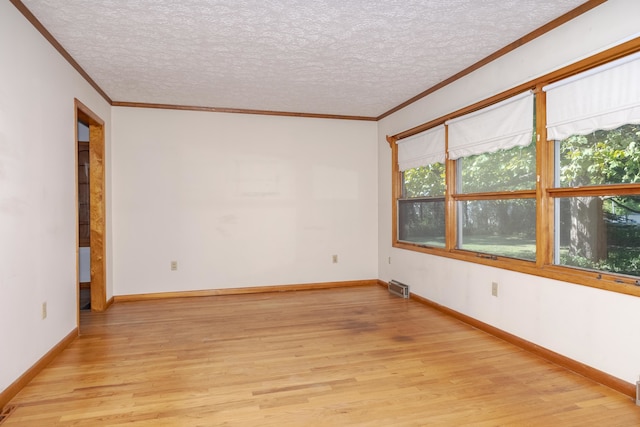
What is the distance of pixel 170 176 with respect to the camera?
15.8 feet

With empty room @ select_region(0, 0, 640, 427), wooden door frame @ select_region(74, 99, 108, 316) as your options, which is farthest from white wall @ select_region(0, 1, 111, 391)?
wooden door frame @ select_region(74, 99, 108, 316)

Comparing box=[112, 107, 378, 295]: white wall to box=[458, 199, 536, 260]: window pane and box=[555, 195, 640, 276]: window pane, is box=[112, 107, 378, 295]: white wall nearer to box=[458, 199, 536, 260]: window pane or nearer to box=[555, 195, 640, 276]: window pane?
box=[458, 199, 536, 260]: window pane

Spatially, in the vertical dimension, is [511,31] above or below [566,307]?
above

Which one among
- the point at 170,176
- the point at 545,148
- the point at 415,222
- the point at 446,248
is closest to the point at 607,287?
the point at 545,148

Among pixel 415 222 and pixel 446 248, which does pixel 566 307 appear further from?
pixel 415 222

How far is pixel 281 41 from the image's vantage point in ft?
9.80

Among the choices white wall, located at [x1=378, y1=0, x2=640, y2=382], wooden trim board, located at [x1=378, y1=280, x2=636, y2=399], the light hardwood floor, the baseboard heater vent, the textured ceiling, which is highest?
the textured ceiling

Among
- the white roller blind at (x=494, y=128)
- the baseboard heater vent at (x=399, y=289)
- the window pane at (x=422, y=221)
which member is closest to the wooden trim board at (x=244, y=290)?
the baseboard heater vent at (x=399, y=289)

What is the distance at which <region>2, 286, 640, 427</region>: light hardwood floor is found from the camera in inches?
81.6

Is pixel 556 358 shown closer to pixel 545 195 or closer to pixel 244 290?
pixel 545 195

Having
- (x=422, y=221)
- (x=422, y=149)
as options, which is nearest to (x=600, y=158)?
(x=422, y=149)

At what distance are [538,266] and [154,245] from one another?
13.8ft

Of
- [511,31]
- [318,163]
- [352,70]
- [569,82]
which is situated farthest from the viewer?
[318,163]

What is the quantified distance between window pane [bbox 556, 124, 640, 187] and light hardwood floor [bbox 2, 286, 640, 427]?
133 cm
